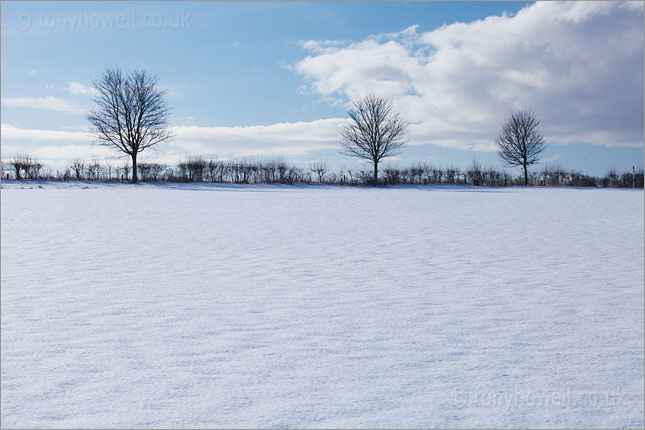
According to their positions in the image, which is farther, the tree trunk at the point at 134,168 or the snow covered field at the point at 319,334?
the tree trunk at the point at 134,168

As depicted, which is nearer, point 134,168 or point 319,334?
point 319,334

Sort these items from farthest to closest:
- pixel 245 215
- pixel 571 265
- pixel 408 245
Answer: pixel 245 215
pixel 408 245
pixel 571 265

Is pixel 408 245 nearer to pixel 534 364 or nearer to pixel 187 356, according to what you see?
pixel 534 364

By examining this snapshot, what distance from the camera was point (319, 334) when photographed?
4465mm

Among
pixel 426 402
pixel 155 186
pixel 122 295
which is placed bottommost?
pixel 426 402

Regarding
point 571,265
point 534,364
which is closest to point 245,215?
point 571,265

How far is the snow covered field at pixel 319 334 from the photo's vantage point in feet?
10.6

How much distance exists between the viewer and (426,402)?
3283 millimetres

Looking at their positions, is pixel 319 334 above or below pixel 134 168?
below

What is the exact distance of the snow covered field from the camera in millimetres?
3232

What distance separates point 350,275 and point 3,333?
4.09 metres

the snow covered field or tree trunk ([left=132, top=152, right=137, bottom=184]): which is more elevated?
tree trunk ([left=132, top=152, right=137, bottom=184])

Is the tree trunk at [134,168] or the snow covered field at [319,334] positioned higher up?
the tree trunk at [134,168]

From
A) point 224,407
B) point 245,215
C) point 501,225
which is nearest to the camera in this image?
point 224,407
